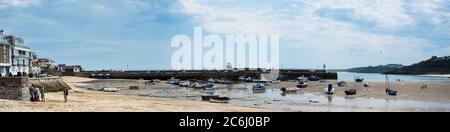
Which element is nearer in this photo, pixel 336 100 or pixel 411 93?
pixel 336 100

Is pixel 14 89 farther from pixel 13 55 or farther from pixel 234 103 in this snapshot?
pixel 13 55

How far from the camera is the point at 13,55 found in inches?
2950

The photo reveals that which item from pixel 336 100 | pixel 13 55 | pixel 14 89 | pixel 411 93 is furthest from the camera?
pixel 13 55

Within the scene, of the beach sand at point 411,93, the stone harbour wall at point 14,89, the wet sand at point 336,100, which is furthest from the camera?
the beach sand at point 411,93

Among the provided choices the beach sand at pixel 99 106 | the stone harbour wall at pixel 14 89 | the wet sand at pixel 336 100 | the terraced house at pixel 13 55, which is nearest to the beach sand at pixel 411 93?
the wet sand at pixel 336 100

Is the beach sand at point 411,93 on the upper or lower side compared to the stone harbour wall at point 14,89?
lower

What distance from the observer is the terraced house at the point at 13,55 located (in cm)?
6619

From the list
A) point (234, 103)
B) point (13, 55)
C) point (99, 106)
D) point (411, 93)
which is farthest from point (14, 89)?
point (411, 93)

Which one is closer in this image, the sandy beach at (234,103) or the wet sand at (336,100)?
the sandy beach at (234,103)

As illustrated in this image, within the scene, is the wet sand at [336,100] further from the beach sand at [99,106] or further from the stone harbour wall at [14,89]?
the stone harbour wall at [14,89]

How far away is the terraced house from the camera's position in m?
66.2

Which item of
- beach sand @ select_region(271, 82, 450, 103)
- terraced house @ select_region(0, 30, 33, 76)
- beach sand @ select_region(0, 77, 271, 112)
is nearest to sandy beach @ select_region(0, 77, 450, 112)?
beach sand @ select_region(0, 77, 271, 112)

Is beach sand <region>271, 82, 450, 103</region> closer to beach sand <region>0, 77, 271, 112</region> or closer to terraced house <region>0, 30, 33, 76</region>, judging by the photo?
beach sand <region>0, 77, 271, 112</region>
